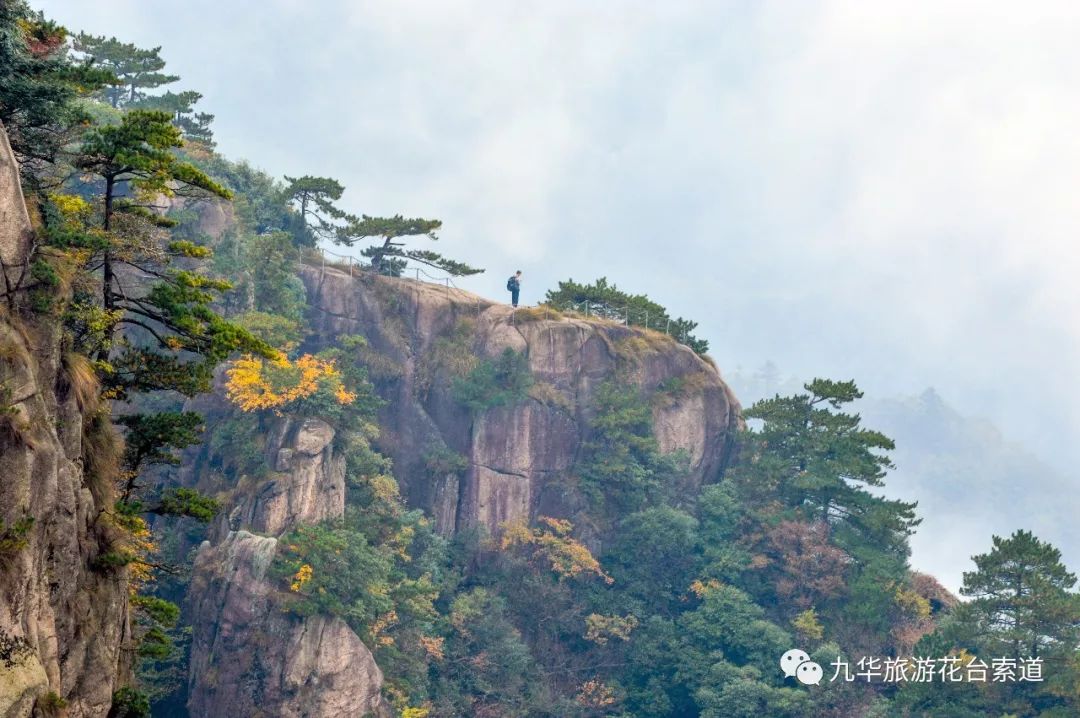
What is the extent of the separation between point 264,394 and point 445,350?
12863 millimetres

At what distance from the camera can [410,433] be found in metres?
51.5

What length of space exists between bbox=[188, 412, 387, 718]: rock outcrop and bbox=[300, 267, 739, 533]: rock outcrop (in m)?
12.7

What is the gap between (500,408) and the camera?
170 ft

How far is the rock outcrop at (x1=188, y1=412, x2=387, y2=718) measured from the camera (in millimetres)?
36719

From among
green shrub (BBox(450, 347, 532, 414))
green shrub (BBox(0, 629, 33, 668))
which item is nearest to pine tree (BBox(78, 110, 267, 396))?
green shrub (BBox(0, 629, 33, 668))

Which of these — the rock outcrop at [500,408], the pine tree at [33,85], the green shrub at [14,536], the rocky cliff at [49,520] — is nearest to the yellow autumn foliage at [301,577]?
the rock outcrop at [500,408]

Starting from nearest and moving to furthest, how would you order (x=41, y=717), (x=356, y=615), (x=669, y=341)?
(x=41, y=717) < (x=356, y=615) < (x=669, y=341)

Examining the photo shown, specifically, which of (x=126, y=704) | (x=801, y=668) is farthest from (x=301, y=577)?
(x=801, y=668)

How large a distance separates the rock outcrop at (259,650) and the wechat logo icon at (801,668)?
17254mm

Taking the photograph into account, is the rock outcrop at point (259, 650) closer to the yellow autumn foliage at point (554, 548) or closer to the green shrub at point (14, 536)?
the yellow autumn foliage at point (554, 548)

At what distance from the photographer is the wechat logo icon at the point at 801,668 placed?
44.1m

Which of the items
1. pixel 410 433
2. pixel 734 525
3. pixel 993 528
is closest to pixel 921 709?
pixel 734 525

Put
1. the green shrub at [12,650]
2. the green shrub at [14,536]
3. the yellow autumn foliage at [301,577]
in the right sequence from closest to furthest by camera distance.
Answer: the green shrub at [12,650], the green shrub at [14,536], the yellow autumn foliage at [301,577]

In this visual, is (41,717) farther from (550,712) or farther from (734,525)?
(734,525)
